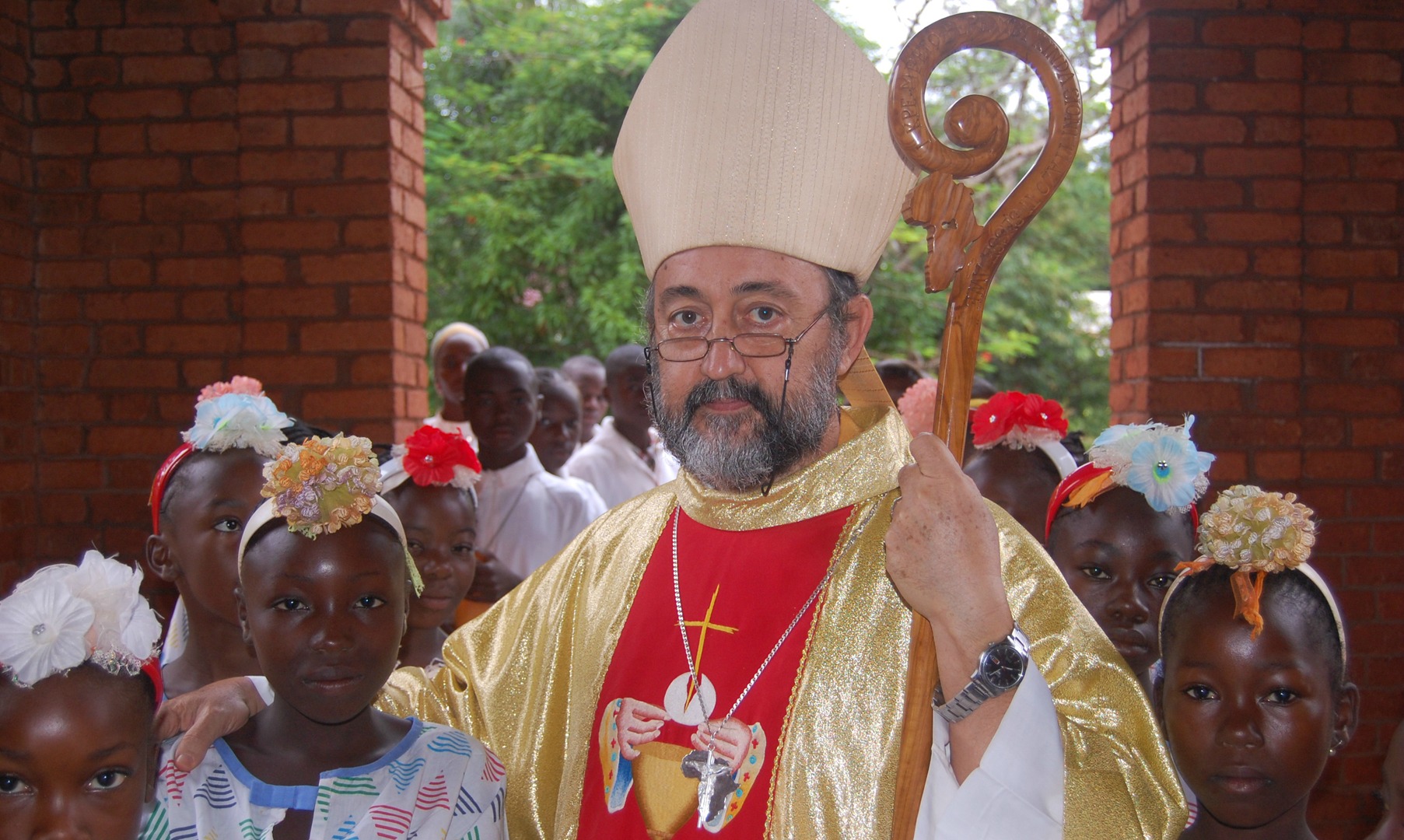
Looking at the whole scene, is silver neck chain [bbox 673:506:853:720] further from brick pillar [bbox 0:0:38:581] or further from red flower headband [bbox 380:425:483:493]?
brick pillar [bbox 0:0:38:581]

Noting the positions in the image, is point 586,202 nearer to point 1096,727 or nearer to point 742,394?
point 742,394

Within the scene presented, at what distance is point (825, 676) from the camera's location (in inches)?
88.4

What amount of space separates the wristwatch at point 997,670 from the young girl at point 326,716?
1.02 meters

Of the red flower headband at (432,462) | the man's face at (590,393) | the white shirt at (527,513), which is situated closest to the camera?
the red flower headband at (432,462)

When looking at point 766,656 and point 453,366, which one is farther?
point 453,366

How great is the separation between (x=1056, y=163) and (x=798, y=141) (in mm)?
757

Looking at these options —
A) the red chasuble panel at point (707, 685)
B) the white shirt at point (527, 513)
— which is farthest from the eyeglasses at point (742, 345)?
the white shirt at point (527, 513)

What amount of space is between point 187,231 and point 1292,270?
430cm

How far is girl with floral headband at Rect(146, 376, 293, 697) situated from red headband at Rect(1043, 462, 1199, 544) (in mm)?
1957

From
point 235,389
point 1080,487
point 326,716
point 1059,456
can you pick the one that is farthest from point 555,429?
point 326,716

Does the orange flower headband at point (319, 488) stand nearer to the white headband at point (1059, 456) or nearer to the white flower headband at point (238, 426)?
the white flower headband at point (238, 426)

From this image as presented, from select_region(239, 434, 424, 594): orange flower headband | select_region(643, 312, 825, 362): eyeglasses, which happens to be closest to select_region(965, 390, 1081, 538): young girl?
select_region(643, 312, 825, 362): eyeglasses

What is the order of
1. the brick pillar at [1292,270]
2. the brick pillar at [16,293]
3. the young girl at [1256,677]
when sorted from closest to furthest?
the young girl at [1256,677], the brick pillar at [1292,270], the brick pillar at [16,293]

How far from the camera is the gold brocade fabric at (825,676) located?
2.02 m
